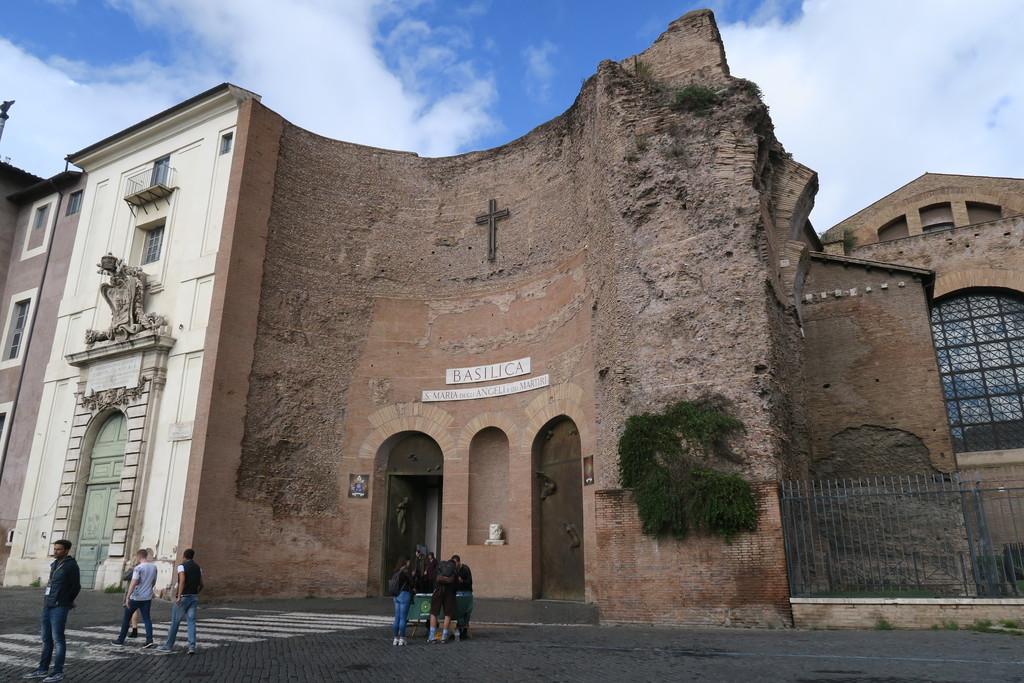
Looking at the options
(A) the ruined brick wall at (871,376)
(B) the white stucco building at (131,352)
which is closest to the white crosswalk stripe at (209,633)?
(B) the white stucco building at (131,352)

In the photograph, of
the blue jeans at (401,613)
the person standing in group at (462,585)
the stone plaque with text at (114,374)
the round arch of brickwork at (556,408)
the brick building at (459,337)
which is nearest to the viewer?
the blue jeans at (401,613)

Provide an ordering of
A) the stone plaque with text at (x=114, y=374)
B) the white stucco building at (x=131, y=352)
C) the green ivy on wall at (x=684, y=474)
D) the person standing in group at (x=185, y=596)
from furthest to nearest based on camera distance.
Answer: the stone plaque with text at (x=114, y=374) < the white stucco building at (x=131, y=352) < the green ivy on wall at (x=684, y=474) < the person standing in group at (x=185, y=596)

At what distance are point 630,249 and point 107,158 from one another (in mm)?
16014

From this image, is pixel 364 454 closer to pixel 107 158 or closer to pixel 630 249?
pixel 630 249

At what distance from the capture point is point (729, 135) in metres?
12.8

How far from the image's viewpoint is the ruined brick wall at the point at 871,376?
51.8ft

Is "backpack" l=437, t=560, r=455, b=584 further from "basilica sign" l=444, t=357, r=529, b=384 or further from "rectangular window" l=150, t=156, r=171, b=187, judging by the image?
"rectangular window" l=150, t=156, r=171, b=187

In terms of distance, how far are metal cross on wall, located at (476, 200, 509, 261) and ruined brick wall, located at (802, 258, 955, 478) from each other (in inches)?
308

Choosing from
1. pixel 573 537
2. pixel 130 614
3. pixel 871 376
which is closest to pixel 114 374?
pixel 130 614

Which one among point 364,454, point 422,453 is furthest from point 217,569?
point 422,453

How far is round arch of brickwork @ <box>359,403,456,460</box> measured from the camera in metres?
16.8

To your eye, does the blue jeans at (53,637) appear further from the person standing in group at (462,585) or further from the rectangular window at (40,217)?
the rectangular window at (40,217)

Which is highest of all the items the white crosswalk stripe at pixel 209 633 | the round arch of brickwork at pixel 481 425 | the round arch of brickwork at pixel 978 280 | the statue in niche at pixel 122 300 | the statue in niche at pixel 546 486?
the round arch of brickwork at pixel 978 280

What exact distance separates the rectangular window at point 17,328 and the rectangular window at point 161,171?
6106 mm
